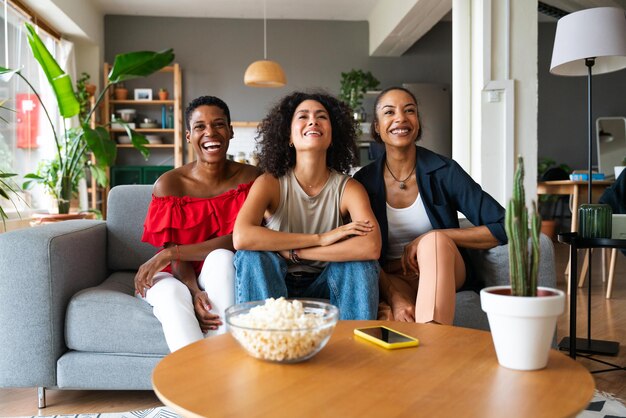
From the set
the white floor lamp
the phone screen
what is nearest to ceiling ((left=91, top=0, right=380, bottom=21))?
→ the white floor lamp

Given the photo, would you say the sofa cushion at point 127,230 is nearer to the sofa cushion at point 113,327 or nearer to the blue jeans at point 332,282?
the sofa cushion at point 113,327

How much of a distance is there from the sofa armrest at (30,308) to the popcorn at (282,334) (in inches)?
45.4

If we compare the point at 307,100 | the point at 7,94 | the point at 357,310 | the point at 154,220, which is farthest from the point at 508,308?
the point at 7,94

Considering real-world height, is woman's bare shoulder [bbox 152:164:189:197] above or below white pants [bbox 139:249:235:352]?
above

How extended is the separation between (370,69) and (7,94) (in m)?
4.92

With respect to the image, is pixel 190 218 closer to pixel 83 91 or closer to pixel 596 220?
pixel 596 220

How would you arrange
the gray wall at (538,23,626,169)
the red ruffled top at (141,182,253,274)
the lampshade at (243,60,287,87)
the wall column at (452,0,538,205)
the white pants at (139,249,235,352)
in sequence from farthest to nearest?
1. the gray wall at (538,23,626,169)
2. the lampshade at (243,60,287,87)
3. the wall column at (452,0,538,205)
4. the red ruffled top at (141,182,253,274)
5. the white pants at (139,249,235,352)

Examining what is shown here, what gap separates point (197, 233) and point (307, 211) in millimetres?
462

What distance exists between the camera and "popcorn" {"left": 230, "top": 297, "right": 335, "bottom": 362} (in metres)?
1.14

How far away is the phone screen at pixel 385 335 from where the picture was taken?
4.29 feet

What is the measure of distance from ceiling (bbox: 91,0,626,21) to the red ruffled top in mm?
5874

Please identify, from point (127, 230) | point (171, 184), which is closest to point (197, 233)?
point (171, 184)

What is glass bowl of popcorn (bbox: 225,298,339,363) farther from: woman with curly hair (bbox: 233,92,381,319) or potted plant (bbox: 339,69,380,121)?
potted plant (bbox: 339,69,380,121)

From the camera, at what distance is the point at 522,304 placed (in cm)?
108
